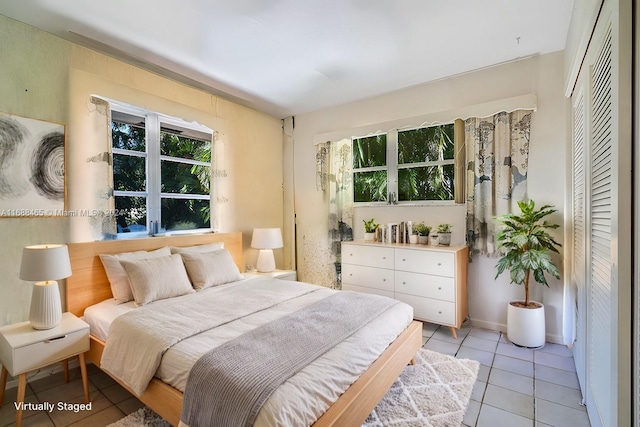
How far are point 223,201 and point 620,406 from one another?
3641mm

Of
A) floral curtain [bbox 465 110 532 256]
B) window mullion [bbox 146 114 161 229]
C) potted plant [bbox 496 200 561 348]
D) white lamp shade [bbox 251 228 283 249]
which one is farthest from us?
white lamp shade [bbox 251 228 283 249]

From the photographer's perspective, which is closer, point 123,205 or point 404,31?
point 404,31

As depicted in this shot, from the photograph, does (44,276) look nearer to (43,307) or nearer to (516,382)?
(43,307)

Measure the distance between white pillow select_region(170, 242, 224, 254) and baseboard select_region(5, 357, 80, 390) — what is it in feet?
3.78

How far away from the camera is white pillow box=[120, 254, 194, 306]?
7.92ft

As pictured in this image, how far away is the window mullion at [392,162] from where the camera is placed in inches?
150

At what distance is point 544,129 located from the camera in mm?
2885

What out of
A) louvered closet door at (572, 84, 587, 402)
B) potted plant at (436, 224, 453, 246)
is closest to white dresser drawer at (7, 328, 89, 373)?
potted plant at (436, 224, 453, 246)

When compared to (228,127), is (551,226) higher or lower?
lower

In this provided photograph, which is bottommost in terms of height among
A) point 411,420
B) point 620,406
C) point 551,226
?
point 411,420

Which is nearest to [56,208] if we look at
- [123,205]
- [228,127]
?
[123,205]

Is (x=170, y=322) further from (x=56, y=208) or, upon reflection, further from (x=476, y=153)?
(x=476, y=153)

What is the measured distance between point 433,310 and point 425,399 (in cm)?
120

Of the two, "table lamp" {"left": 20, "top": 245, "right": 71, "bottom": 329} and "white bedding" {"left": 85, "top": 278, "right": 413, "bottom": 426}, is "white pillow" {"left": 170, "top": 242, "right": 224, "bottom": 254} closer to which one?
"white bedding" {"left": 85, "top": 278, "right": 413, "bottom": 426}
